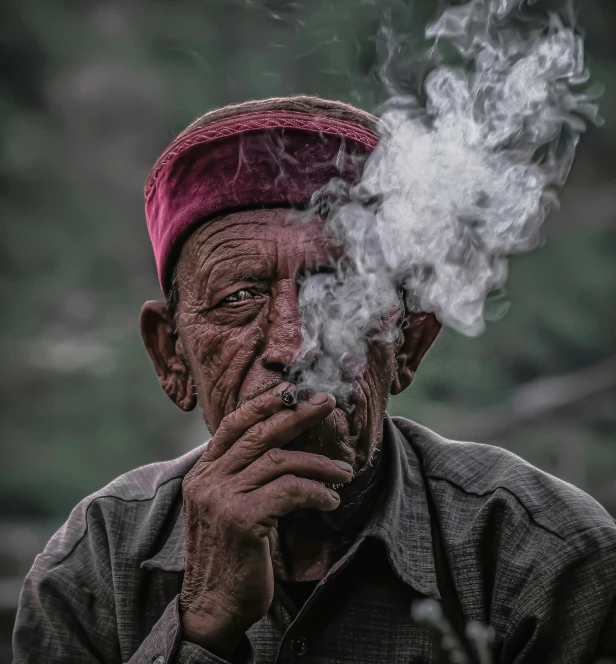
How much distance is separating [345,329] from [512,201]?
0.72m

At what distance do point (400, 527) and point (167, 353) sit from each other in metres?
0.99

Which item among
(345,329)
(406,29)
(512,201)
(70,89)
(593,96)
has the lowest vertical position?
(345,329)

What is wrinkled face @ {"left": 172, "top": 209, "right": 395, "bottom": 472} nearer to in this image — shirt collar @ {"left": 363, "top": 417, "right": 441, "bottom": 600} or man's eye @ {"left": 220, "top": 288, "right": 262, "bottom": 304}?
man's eye @ {"left": 220, "top": 288, "right": 262, "bottom": 304}

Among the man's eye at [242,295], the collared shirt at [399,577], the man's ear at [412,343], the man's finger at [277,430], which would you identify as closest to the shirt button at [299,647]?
the collared shirt at [399,577]

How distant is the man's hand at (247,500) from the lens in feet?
7.46

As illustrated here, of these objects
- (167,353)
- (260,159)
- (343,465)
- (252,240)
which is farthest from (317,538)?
(260,159)

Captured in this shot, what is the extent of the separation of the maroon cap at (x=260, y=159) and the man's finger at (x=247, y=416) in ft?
2.28

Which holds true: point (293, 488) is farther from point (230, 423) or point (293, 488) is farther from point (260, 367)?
point (260, 367)

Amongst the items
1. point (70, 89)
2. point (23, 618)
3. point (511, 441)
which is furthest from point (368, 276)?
point (70, 89)

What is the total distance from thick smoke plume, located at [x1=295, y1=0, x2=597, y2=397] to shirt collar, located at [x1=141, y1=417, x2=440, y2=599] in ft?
1.58

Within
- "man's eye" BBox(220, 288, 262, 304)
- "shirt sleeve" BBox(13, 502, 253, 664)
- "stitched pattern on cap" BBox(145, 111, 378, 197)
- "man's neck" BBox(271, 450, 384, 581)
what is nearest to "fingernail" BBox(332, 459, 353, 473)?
"man's neck" BBox(271, 450, 384, 581)

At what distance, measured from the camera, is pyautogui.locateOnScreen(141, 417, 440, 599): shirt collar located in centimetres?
266

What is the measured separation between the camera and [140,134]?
6727mm

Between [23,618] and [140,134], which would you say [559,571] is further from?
[140,134]
